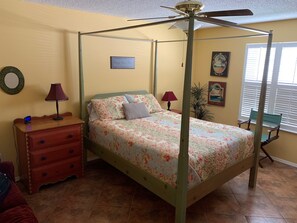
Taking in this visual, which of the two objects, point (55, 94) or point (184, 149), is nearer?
point (184, 149)

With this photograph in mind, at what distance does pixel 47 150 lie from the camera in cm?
283

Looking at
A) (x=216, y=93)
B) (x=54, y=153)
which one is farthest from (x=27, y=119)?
(x=216, y=93)

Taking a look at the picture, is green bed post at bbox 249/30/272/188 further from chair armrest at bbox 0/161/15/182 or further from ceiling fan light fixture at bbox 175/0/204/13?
chair armrest at bbox 0/161/15/182

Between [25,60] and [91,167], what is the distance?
1.80m

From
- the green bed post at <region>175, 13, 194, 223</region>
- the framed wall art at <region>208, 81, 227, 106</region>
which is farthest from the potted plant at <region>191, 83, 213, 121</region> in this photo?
the green bed post at <region>175, 13, 194, 223</region>

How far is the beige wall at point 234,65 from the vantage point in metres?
3.70

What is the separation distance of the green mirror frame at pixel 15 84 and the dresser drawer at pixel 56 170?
40.8 inches

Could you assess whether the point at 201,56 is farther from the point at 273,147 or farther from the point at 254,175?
the point at 254,175

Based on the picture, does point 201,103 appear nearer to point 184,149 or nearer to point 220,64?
point 220,64

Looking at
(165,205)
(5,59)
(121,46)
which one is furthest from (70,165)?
(121,46)

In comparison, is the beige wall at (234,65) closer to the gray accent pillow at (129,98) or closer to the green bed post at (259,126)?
the green bed post at (259,126)

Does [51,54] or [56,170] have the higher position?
[51,54]

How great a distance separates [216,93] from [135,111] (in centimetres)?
199

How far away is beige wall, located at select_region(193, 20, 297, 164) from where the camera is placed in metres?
3.70
